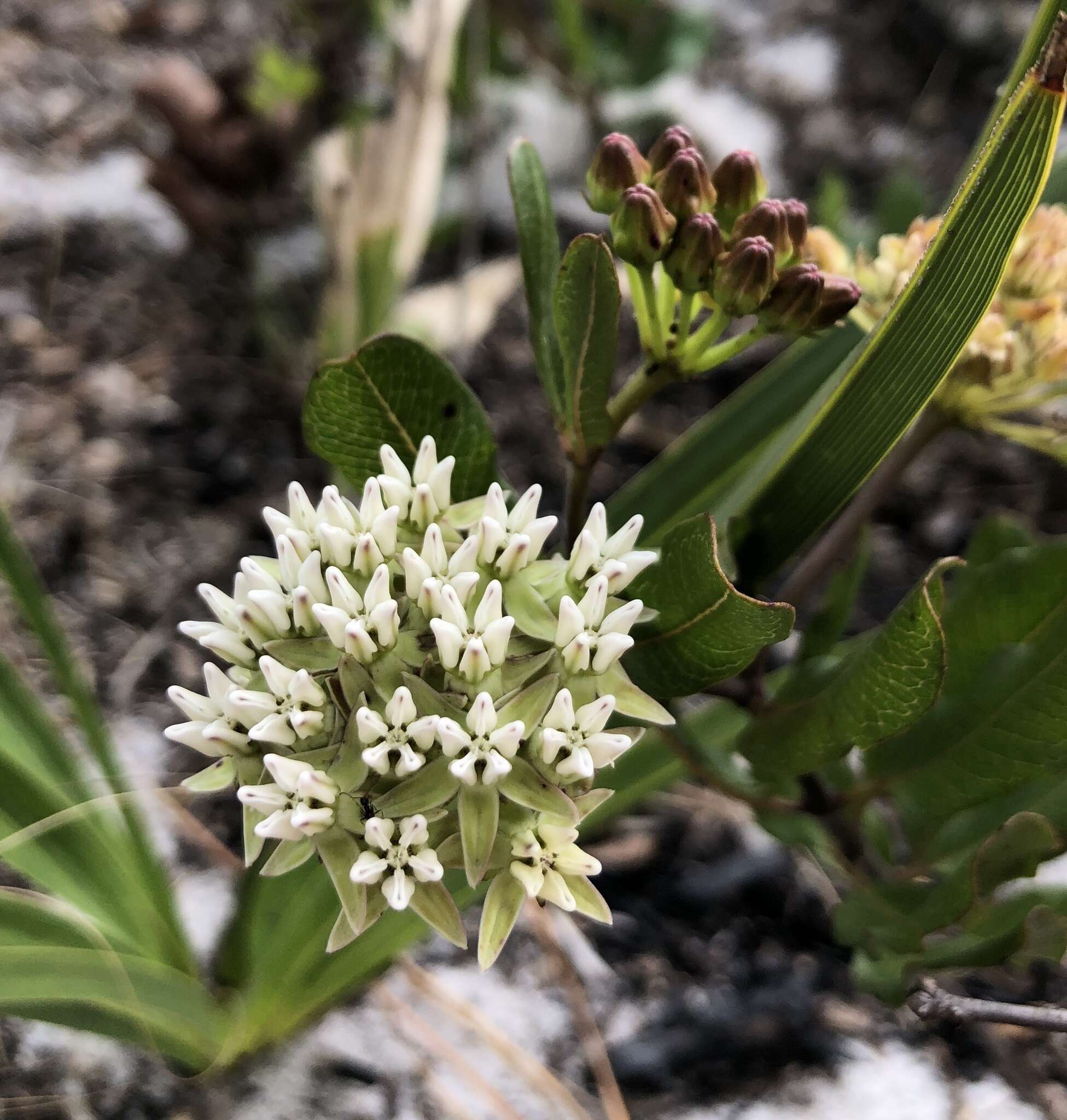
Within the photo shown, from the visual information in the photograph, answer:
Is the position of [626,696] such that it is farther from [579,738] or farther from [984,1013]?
[984,1013]

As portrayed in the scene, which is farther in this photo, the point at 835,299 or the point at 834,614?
the point at 834,614

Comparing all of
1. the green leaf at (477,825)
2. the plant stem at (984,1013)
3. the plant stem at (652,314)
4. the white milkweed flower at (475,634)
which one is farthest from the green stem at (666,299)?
the plant stem at (984,1013)

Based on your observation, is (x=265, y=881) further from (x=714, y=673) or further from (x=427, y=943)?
(x=714, y=673)

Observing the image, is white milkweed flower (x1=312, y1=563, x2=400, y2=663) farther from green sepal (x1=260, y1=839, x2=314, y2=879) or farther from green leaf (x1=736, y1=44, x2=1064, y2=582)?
green leaf (x1=736, y1=44, x2=1064, y2=582)

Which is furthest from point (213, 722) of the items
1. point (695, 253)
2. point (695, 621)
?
point (695, 253)

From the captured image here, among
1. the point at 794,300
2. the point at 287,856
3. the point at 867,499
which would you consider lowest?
the point at 287,856
